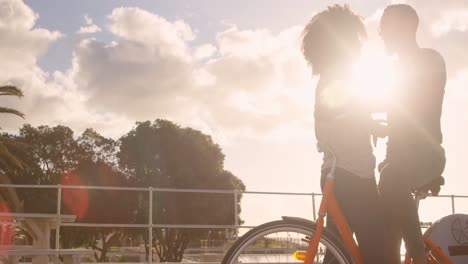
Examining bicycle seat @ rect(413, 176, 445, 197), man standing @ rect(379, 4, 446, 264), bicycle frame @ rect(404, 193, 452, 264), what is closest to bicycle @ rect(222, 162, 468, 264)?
man standing @ rect(379, 4, 446, 264)

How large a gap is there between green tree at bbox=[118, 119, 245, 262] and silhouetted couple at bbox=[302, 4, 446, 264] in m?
28.7

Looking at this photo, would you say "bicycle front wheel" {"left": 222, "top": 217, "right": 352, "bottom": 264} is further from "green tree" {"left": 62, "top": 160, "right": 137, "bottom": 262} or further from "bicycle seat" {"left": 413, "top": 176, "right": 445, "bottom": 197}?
"green tree" {"left": 62, "top": 160, "right": 137, "bottom": 262}

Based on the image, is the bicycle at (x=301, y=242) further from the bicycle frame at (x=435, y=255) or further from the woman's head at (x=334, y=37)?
the bicycle frame at (x=435, y=255)

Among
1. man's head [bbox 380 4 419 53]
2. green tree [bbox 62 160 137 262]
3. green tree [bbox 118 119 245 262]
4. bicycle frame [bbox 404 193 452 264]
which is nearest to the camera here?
man's head [bbox 380 4 419 53]

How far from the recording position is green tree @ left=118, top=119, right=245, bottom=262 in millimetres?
31384

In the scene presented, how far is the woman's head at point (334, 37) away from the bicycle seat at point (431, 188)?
0.75 m

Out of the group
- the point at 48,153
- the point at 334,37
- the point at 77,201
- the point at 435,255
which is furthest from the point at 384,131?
the point at 48,153

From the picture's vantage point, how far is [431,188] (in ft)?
9.71

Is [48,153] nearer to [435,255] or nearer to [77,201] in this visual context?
[77,201]

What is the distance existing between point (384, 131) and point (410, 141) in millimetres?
134

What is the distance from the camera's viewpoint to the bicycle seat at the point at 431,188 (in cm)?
294

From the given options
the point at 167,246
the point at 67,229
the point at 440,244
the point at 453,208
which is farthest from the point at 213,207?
the point at 440,244

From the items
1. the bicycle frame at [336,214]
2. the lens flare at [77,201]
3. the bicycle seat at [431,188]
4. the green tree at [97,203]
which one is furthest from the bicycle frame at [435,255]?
the lens flare at [77,201]

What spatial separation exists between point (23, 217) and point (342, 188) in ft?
16.3
